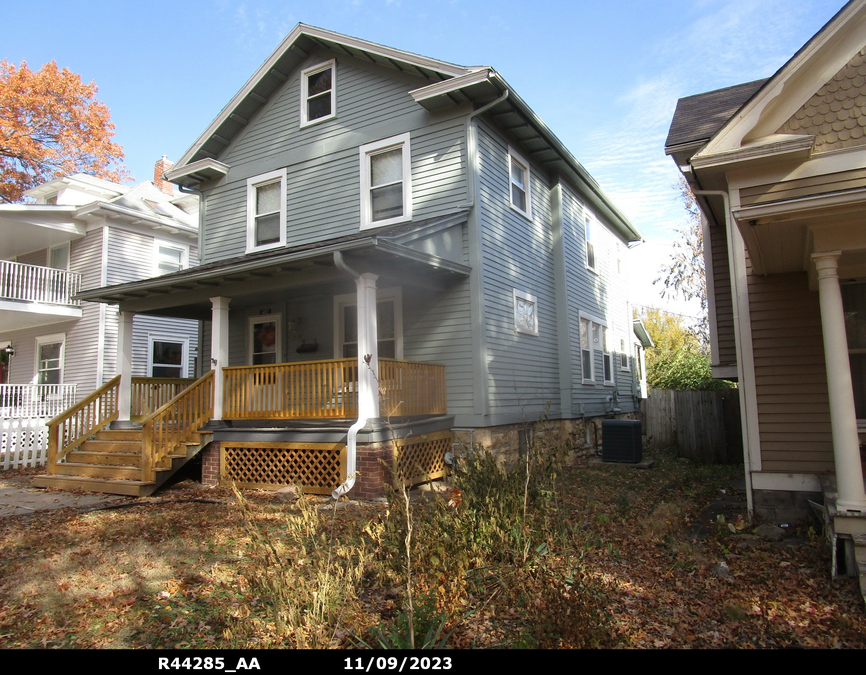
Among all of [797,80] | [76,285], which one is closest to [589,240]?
[797,80]

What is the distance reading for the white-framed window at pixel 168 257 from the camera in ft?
59.9

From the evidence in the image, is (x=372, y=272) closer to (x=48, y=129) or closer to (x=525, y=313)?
(x=525, y=313)

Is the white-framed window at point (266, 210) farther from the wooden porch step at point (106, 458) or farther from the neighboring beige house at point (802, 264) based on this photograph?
the neighboring beige house at point (802, 264)

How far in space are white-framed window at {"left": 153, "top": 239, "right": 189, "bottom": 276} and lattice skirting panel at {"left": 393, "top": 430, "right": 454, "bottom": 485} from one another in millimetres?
12324

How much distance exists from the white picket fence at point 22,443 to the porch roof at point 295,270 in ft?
15.1

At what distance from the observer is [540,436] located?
1160cm

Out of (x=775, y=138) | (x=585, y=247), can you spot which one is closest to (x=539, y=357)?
(x=585, y=247)

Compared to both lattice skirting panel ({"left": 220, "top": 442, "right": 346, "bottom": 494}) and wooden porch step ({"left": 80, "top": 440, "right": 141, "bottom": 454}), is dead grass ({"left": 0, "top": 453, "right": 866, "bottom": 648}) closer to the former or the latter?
lattice skirting panel ({"left": 220, "top": 442, "right": 346, "bottom": 494})

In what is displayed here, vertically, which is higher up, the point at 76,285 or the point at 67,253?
the point at 67,253

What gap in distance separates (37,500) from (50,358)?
37.7ft

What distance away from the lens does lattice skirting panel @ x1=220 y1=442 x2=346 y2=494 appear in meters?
8.84

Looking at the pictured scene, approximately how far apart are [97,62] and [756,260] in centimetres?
2810

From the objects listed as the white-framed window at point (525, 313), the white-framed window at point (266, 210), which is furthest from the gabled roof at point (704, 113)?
the white-framed window at point (266, 210)
